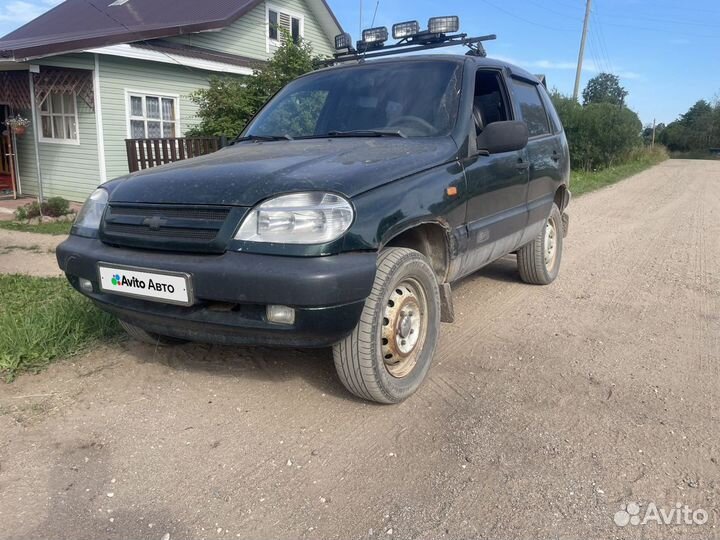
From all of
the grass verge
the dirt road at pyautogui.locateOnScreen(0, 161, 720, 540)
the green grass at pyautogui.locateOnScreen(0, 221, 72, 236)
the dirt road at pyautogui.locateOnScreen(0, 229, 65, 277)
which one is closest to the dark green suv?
the dirt road at pyautogui.locateOnScreen(0, 161, 720, 540)

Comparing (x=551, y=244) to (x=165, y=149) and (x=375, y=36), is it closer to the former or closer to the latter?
(x=375, y=36)

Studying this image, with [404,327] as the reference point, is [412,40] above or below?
above

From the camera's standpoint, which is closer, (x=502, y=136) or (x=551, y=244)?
(x=502, y=136)

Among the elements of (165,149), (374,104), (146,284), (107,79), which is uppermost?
(107,79)

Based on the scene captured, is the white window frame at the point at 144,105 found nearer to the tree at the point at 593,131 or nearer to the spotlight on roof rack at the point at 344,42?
the spotlight on roof rack at the point at 344,42

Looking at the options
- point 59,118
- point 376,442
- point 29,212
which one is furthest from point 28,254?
point 59,118

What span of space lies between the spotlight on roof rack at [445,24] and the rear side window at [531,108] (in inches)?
27.3

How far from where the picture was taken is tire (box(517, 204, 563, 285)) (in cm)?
525

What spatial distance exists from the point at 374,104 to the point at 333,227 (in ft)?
5.13

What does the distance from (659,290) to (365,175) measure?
3962mm

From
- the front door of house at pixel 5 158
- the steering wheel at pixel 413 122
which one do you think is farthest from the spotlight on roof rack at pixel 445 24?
the front door of house at pixel 5 158

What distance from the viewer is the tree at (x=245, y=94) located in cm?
1105

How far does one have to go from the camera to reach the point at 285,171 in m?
2.73

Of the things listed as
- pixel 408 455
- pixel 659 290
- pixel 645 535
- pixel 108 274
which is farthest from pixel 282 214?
pixel 659 290
